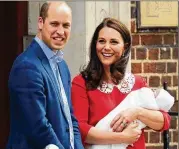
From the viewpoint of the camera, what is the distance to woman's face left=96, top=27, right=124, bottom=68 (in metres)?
3.88

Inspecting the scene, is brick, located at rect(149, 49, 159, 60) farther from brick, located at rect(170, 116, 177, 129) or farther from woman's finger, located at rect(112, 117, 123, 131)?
woman's finger, located at rect(112, 117, 123, 131)

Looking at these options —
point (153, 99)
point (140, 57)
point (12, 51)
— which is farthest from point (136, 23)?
point (153, 99)

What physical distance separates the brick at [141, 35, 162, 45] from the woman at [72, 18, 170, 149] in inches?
52.0

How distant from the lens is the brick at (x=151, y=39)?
17.4 ft

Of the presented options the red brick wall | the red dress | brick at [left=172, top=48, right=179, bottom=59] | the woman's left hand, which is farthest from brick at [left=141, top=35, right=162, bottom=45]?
the woman's left hand

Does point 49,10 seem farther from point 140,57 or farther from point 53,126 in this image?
point 140,57

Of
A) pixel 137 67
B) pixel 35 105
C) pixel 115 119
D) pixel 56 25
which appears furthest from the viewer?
pixel 137 67

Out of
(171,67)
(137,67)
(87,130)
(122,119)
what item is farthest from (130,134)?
(171,67)

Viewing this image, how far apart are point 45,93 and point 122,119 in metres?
0.58

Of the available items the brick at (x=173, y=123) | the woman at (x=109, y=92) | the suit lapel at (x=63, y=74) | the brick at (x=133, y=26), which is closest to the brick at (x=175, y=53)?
the brick at (x=133, y=26)

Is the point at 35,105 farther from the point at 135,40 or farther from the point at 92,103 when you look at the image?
the point at 135,40

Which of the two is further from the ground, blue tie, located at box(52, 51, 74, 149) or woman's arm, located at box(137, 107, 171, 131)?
blue tie, located at box(52, 51, 74, 149)

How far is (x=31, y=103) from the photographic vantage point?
11.0 feet

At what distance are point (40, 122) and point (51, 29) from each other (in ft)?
1.66
